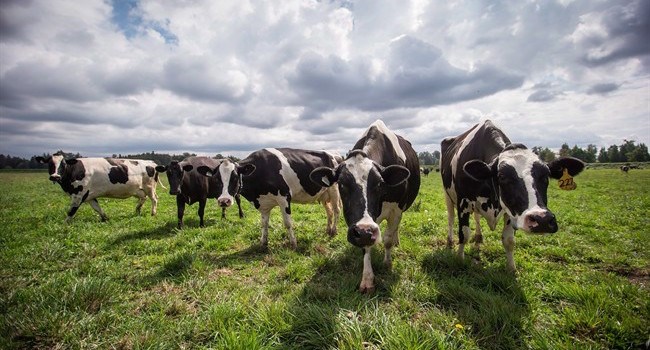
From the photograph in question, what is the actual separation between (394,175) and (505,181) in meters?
1.44

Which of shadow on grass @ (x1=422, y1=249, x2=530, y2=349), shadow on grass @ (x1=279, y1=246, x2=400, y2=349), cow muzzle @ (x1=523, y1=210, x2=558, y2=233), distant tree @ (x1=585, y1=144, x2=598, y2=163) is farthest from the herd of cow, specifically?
distant tree @ (x1=585, y1=144, x2=598, y2=163)

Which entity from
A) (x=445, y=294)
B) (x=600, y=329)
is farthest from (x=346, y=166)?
(x=600, y=329)

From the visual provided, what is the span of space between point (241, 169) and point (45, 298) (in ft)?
13.7

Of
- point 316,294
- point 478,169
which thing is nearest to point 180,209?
point 316,294

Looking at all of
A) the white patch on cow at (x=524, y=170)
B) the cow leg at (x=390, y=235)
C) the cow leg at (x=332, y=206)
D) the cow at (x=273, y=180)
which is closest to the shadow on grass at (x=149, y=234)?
the cow at (x=273, y=180)

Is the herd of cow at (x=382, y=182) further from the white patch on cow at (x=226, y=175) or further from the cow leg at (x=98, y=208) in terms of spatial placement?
the cow leg at (x=98, y=208)

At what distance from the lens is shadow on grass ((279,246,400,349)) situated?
10.1 ft

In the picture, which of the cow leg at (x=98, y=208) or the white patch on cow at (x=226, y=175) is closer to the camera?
the white patch on cow at (x=226, y=175)

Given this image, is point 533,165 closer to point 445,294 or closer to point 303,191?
point 445,294

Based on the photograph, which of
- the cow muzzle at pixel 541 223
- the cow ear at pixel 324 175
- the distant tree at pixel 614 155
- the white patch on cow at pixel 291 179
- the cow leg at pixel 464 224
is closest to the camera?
the cow muzzle at pixel 541 223

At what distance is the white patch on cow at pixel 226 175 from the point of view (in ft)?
23.1

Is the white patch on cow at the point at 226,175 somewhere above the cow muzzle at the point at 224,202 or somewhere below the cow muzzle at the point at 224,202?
above

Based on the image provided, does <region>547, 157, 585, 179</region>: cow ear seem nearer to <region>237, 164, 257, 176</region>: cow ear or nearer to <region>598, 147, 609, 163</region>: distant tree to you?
<region>237, 164, 257, 176</region>: cow ear

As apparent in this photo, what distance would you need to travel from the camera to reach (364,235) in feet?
11.6
